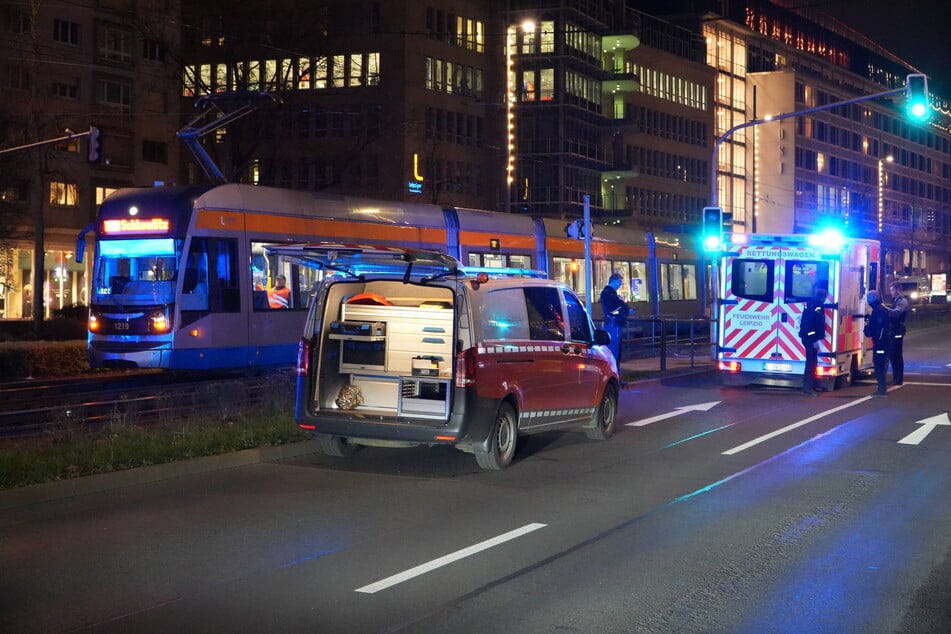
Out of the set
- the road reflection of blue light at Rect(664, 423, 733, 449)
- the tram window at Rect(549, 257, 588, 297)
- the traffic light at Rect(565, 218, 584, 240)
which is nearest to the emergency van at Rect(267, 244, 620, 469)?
the road reflection of blue light at Rect(664, 423, 733, 449)

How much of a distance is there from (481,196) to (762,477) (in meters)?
58.8

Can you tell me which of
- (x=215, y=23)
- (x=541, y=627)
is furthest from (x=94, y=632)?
(x=215, y=23)

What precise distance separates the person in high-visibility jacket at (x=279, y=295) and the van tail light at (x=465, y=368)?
12.3m

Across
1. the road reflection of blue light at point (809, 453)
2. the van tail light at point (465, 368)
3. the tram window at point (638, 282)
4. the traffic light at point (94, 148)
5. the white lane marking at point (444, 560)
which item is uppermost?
the traffic light at point (94, 148)

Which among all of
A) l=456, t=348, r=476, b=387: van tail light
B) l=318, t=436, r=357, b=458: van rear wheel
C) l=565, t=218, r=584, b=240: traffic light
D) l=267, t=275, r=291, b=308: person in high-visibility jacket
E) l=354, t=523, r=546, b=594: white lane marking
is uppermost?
l=565, t=218, r=584, b=240: traffic light

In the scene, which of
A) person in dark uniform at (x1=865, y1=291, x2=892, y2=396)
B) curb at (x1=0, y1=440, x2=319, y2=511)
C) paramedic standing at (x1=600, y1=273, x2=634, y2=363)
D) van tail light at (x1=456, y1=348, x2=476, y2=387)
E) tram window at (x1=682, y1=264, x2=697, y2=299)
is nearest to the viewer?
curb at (x1=0, y1=440, x2=319, y2=511)

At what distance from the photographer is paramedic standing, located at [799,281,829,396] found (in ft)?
69.4

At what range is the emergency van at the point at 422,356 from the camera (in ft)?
39.2

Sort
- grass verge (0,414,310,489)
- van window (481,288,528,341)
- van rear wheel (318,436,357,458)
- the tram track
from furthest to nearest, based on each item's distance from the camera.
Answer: the tram track < van rear wheel (318,436,357,458) < van window (481,288,528,341) < grass verge (0,414,310,489)

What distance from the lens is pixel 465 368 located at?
11789 mm

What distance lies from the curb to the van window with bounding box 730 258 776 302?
1138 centimetres

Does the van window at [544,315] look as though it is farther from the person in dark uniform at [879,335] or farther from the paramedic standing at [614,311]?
the person in dark uniform at [879,335]

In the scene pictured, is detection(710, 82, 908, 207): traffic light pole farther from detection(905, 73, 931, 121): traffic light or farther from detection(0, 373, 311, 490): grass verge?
detection(0, 373, 311, 490): grass verge

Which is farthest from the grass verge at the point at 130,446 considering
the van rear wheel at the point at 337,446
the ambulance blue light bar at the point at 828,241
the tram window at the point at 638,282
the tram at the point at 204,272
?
the tram window at the point at 638,282
